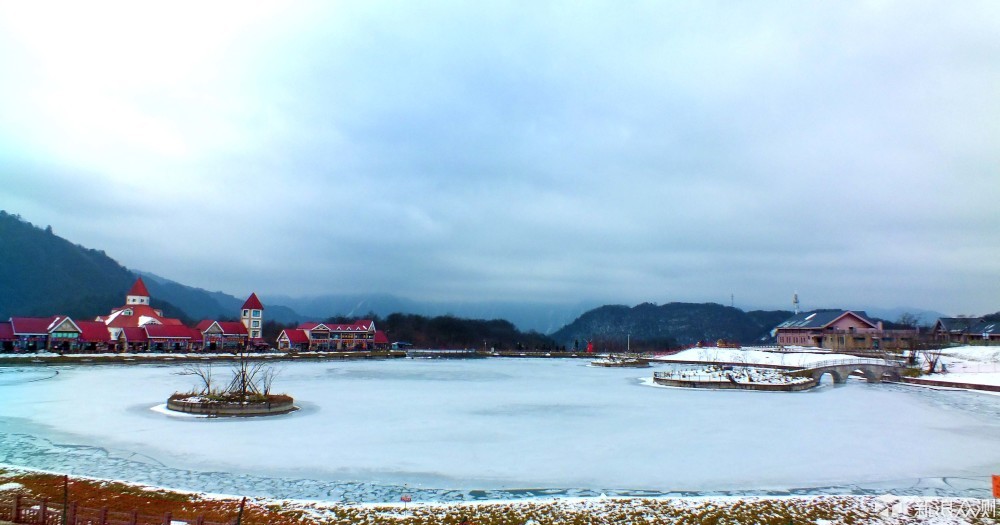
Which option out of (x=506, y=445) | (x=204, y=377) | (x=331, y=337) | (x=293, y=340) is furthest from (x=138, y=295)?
(x=506, y=445)

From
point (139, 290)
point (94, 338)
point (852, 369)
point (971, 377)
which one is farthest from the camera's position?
point (139, 290)

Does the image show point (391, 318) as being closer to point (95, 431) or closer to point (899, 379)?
point (899, 379)

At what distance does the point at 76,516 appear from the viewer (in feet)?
29.1

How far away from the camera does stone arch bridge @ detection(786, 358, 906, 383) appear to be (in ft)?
140

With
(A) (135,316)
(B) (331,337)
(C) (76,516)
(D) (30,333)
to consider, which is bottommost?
(C) (76,516)

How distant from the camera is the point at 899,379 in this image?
44.3m

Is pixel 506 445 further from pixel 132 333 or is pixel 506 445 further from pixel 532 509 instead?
pixel 132 333

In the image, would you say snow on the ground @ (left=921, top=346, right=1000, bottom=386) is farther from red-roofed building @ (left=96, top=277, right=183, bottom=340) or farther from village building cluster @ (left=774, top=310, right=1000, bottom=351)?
red-roofed building @ (left=96, top=277, right=183, bottom=340)

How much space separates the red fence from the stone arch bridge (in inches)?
1681

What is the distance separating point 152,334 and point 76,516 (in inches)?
2723

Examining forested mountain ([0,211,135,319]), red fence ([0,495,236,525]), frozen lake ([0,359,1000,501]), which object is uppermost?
forested mountain ([0,211,135,319])

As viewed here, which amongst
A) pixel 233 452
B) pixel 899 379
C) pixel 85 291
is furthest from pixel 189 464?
pixel 85 291

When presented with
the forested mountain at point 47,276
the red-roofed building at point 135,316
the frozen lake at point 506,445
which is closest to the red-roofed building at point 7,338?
the red-roofed building at point 135,316

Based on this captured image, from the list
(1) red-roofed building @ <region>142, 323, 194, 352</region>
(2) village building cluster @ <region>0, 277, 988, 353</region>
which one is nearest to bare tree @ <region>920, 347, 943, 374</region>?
(2) village building cluster @ <region>0, 277, 988, 353</region>
